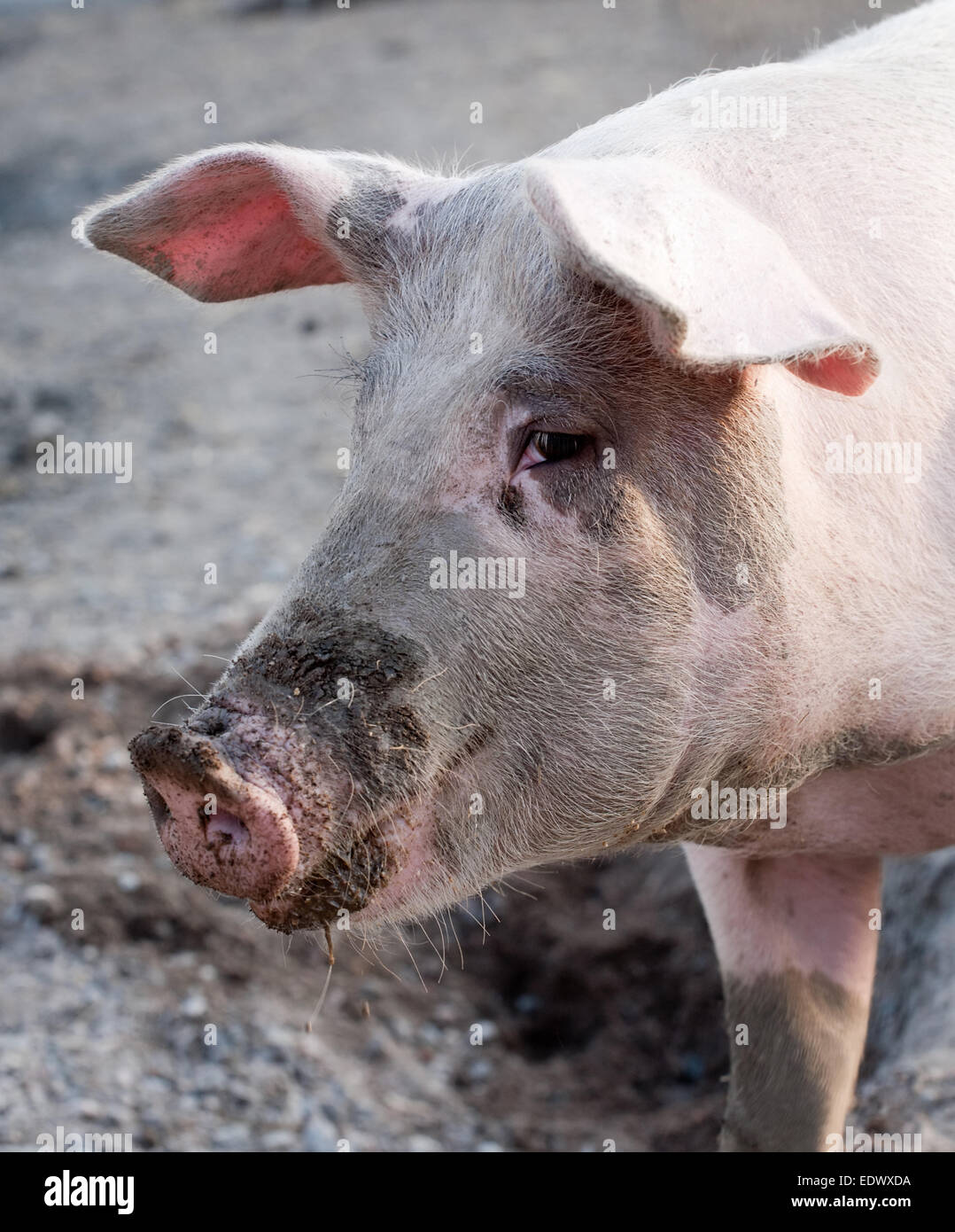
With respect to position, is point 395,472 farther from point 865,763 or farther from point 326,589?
point 865,763

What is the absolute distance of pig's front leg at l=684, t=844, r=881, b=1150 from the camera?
339cm

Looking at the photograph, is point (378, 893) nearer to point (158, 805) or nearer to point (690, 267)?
point (158, 805)

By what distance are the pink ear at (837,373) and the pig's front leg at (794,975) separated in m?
1.44

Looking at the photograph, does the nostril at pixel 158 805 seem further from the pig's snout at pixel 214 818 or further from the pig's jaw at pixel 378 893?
the pig's jaw at pixel 378 893

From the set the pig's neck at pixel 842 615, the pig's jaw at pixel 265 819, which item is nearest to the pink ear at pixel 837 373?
the pig's neck at pixel 842 615

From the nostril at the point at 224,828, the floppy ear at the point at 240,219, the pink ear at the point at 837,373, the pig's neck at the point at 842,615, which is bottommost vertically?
the nostril at the point at 224,828

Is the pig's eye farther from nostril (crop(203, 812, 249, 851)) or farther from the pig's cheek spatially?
nostril (crop(203, 812, 249, 851))

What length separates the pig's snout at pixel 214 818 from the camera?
210 centimetres

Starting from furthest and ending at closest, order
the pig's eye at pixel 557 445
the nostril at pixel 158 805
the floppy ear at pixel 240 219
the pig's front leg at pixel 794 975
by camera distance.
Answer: the pig's front leg at pixel 794 975 < the floppy ear at pixel 240 219 < the pig's eye at pixel 557 445 < the nostril at pixel 158 805

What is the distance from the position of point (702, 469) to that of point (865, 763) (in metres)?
0.76

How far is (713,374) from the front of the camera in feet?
7.55

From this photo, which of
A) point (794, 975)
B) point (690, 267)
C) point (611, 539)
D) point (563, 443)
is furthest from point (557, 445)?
point (794, 975)
